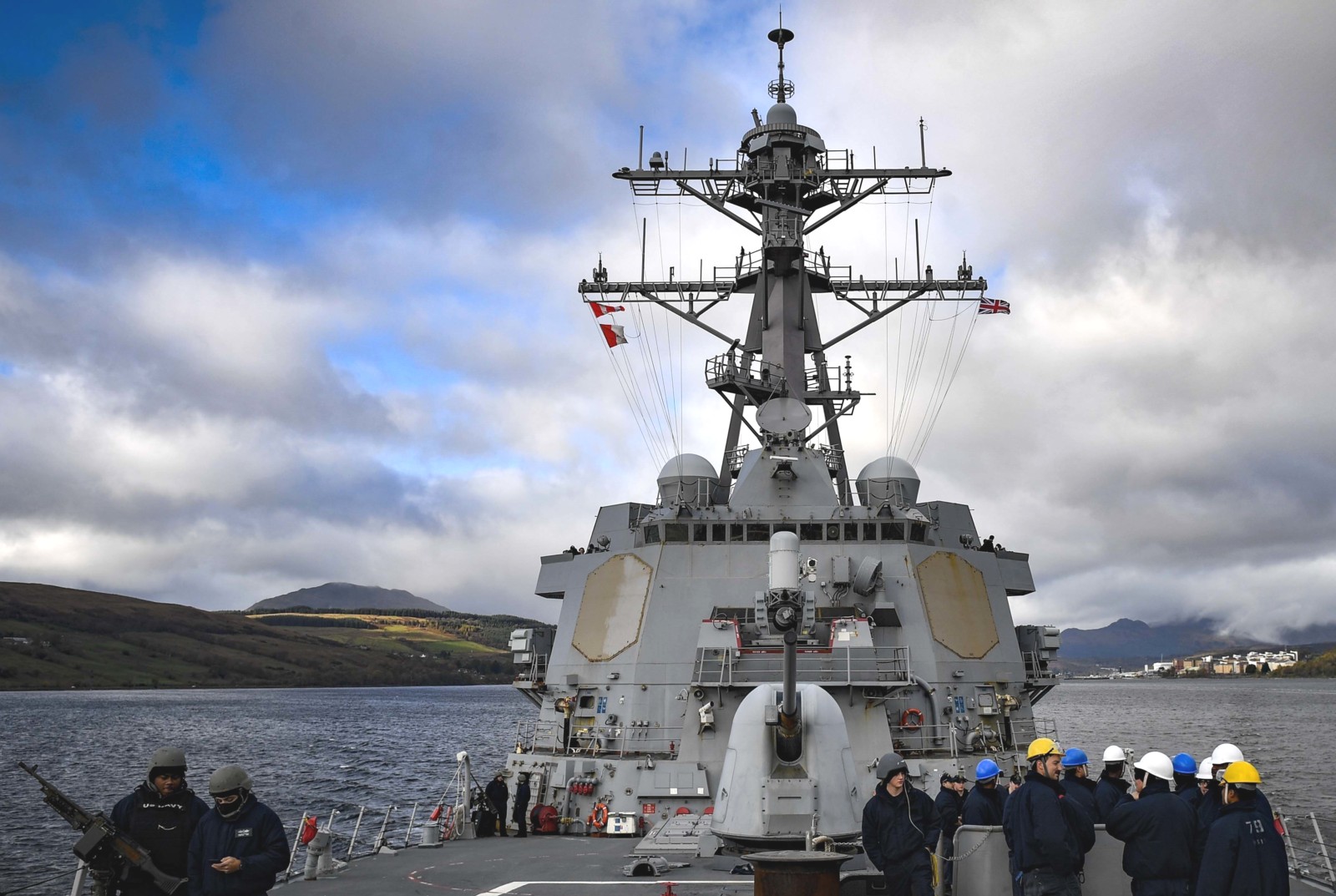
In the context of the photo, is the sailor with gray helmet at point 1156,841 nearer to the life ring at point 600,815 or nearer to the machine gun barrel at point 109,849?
the machine gun barrel at point 109,849

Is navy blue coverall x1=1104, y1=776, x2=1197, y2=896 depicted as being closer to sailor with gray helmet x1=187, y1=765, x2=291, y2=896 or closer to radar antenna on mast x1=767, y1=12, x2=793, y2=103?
sailor with gray helmet x1=187, y1=765, x2=291, y2=896

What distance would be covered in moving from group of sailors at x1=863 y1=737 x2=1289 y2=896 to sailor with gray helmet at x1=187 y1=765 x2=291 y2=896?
381cm

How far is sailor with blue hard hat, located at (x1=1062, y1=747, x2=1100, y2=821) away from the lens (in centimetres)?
661

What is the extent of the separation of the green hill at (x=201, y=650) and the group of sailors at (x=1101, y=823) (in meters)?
110

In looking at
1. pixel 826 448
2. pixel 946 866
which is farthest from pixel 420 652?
pixel 946 866

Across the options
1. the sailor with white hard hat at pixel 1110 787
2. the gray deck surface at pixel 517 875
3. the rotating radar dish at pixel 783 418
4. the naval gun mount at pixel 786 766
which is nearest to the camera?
the sailor with white hard hat at pixel 1110 787

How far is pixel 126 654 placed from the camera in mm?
118375

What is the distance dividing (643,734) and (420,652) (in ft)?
509

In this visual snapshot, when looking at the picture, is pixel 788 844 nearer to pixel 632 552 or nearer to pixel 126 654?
pixel 632 552

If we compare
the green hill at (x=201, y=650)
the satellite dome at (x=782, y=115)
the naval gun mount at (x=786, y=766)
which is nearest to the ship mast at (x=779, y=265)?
the satellite dome at (x=782, y=115)

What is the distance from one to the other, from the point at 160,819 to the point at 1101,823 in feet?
18.9

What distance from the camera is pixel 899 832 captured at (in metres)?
6.75

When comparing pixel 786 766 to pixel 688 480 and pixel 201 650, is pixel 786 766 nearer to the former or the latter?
pixel 688 480

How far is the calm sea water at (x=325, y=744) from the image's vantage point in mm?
30109
